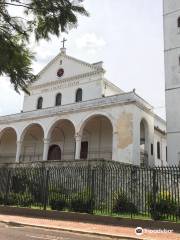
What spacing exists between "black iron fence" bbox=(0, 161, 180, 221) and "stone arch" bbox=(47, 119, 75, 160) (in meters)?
12.2

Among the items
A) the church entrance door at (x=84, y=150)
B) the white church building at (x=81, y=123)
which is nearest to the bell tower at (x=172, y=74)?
the white church building at (x=81, y=123)

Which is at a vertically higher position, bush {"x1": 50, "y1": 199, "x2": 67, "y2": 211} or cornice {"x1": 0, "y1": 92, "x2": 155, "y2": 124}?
cornice {"x1": 0, "y1": 92, "x2": 155, "y2": 124}

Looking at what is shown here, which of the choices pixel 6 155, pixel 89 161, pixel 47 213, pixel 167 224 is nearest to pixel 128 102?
pixel 89 161

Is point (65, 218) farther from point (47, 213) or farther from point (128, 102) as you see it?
point (128, 102)

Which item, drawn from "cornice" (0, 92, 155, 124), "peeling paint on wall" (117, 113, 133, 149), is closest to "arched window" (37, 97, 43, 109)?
"cornice" (0, 92, 155, 124)

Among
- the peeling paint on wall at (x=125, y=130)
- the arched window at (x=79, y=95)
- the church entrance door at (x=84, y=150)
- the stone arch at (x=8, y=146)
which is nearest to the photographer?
the peeling paint on wall at (x=125, y=130)

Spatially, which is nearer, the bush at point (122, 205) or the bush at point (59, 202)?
the bush at point (122, 205)

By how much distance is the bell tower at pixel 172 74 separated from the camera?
23.2 meters

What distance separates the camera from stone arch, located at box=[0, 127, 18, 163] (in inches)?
1320

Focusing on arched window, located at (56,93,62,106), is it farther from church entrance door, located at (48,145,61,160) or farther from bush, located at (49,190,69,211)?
bush, located at (49,190,69,211)

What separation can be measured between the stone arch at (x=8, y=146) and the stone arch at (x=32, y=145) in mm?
1719

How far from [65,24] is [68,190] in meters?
9.89

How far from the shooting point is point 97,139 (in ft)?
93.5

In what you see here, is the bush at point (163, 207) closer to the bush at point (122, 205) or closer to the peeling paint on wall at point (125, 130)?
the bush at point (122, 205)
